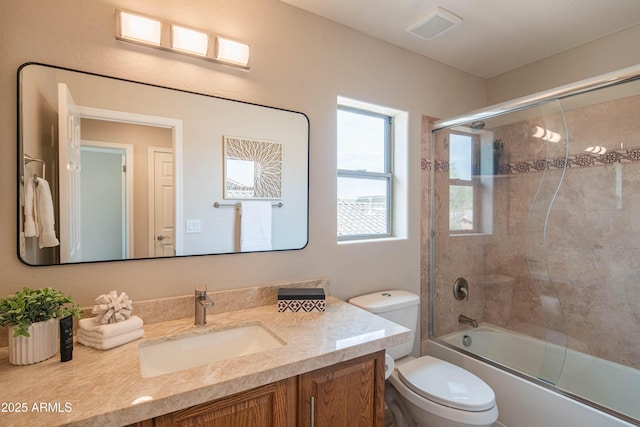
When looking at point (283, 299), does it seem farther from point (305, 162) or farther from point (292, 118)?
point (292, 118)

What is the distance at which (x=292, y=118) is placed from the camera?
64.7 inches

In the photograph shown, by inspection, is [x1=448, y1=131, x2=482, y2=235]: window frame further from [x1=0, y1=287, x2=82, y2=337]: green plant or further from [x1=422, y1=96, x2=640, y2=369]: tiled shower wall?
[x1=0, y1=287, x2=82, y2=337]: green plant

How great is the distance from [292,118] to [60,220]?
109 cm

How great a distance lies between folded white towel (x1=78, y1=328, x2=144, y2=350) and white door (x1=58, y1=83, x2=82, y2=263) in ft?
0.97

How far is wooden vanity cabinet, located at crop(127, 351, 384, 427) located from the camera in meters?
0.88

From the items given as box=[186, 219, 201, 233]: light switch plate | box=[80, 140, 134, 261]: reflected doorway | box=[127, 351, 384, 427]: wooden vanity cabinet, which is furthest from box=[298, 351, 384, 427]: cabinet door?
box=[80, 140, 134, 261]: reflected doorway

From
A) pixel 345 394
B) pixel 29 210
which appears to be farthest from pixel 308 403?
pixel 29 210

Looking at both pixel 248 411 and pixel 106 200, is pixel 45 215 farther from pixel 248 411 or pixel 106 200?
pixel 248 411

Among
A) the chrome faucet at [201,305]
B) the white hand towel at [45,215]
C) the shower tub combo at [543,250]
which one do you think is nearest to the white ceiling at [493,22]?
the shower tub combo at [543,250]

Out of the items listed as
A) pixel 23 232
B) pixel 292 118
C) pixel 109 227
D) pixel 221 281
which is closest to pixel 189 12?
pixel 292 118

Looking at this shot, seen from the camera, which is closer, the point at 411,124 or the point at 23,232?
the point at 23,232

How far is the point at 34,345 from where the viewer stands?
95 cm

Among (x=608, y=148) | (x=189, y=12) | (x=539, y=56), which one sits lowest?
(x=608, y=148)

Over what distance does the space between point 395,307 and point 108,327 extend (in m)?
1.41
